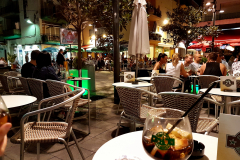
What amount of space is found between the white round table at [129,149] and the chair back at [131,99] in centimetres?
120

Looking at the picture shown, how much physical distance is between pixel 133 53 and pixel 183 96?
2620mm

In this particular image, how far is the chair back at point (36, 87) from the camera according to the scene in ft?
10.1

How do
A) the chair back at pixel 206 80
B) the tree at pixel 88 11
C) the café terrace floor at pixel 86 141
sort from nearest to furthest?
the café terrace floor at pixel 86 141
the chair back at pixel 206 80
the tree at pixel 88 11

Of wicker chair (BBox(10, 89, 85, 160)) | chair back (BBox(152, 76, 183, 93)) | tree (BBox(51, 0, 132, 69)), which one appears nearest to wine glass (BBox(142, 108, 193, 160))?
wicker chair (BBox(10, 89, 85, 160))

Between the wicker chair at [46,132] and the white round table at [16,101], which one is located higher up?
the white round table at [16,101]

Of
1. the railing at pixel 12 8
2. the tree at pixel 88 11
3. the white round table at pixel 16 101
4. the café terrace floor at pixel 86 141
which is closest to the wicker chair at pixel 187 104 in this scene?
the café terrace floor at pixel 86 141

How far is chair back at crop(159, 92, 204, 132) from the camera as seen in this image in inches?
70.4

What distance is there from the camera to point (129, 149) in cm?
86

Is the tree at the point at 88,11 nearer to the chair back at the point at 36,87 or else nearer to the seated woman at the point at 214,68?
the chair back at the point at 36,87

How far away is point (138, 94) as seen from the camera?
7.08 ft

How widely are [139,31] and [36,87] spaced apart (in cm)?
263

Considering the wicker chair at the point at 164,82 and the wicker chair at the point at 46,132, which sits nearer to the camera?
the wicker chair at the point at 46,132

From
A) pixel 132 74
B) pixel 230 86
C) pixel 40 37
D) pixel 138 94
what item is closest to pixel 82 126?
pixel 132 74

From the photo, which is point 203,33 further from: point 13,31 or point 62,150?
point 13,31
